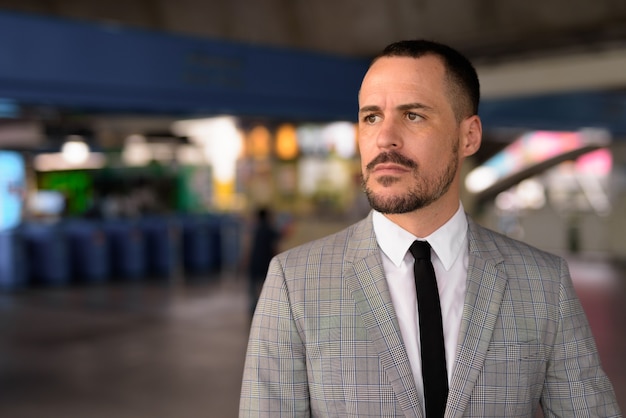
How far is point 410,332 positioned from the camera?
1543mm

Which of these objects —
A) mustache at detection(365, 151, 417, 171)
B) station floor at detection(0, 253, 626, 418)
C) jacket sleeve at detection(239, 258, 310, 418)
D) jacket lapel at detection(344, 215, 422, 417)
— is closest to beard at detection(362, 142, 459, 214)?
mustache at detection(365, 151, 417, 171)

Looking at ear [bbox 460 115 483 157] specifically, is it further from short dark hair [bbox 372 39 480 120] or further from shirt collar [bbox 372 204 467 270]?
shirt collar [bbox 372 204 467 270]

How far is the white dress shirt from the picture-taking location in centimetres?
155

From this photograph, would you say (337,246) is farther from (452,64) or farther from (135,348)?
(135,348)

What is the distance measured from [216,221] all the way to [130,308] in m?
5.92

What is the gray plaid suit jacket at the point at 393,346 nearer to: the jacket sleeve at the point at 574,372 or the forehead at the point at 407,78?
the jacket sleeve at the point at 574,372

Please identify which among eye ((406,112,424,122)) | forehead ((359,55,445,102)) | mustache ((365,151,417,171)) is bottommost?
mustache ((365,151,417,171))

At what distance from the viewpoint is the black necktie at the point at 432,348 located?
149 centimetres

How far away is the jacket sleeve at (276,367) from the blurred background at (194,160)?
15.2 ft

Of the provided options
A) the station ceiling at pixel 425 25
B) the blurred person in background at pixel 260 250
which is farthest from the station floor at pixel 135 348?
the station ceiling at pixel 425 25

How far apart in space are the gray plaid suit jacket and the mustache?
17 centimetres

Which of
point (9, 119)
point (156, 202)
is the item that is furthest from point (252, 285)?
point (9, 119)

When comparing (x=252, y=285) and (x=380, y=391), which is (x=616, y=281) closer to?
(x=252, y=285)

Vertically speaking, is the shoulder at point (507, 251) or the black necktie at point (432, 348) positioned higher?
the shoulder at point (507, 251)
